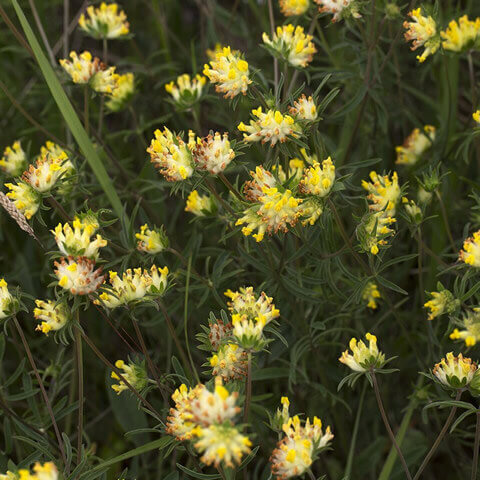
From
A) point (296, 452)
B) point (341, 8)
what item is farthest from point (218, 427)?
point (341, 8)

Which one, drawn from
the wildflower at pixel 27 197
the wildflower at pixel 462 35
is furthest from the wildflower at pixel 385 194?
the wildflower at pixel 27 197

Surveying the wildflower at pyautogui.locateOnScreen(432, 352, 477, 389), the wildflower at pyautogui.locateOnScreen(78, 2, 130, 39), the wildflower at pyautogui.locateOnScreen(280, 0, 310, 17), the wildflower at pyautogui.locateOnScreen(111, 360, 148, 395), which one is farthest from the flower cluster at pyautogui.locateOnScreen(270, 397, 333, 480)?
the wildflower at pyautogui.locateOnScreen(78, 2, 130, 39)

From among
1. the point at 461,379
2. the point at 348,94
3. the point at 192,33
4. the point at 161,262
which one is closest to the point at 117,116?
the point at 192,33

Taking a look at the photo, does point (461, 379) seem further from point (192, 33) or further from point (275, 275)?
point (192, 33)

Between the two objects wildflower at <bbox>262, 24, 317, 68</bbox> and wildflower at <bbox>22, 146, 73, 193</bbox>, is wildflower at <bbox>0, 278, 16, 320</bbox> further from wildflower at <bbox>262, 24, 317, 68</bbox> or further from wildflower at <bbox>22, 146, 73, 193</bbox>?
wildflower at <bbox>262, 24, 317, 68</bbox>

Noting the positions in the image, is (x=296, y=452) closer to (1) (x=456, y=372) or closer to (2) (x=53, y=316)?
(1) (x=456, y=372)

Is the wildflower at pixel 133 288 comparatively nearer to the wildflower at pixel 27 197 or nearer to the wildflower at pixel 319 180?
the wildflower at pixel 27 197
